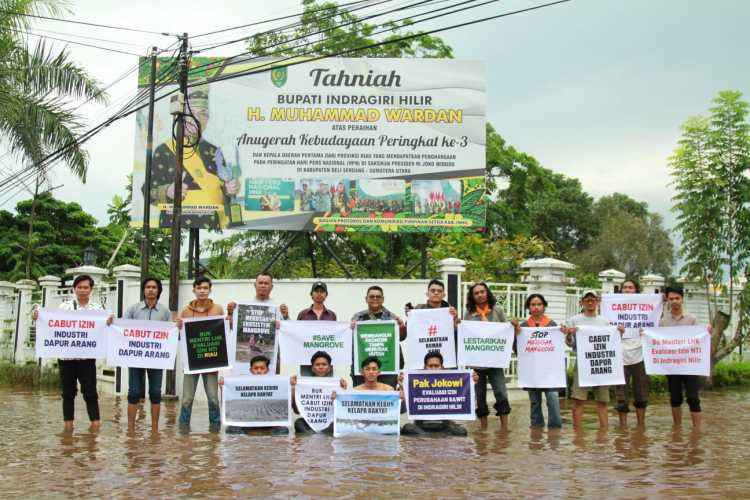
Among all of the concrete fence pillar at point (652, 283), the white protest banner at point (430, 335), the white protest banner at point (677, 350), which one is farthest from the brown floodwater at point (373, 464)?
the concrete fence pillar at point (652, 283)

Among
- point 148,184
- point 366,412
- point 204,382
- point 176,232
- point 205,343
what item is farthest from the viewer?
point 148,184

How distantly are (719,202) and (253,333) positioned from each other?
1229cm

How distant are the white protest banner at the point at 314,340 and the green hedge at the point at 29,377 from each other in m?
9.34

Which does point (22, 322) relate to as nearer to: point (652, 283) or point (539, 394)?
point (652, 283)

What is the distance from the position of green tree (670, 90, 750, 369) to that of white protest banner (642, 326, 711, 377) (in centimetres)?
912

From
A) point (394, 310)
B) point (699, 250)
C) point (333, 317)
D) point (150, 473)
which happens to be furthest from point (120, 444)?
point (699, 250)

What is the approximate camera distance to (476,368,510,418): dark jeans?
35.2 feet

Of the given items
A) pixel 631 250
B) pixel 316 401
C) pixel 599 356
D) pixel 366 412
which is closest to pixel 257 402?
pixel 316 401

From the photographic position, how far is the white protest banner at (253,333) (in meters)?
10.9

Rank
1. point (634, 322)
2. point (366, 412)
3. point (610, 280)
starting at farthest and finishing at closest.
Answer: point (610, 280), point (634, 322), point (366, 412)

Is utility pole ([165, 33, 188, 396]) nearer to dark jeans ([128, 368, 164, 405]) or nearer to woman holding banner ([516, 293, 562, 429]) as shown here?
dark jeans ([128, 368, 164, 405])

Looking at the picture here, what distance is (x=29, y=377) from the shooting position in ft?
62.3

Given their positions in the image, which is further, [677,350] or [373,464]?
[677,350]

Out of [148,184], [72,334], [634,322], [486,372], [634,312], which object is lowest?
[486,372]
